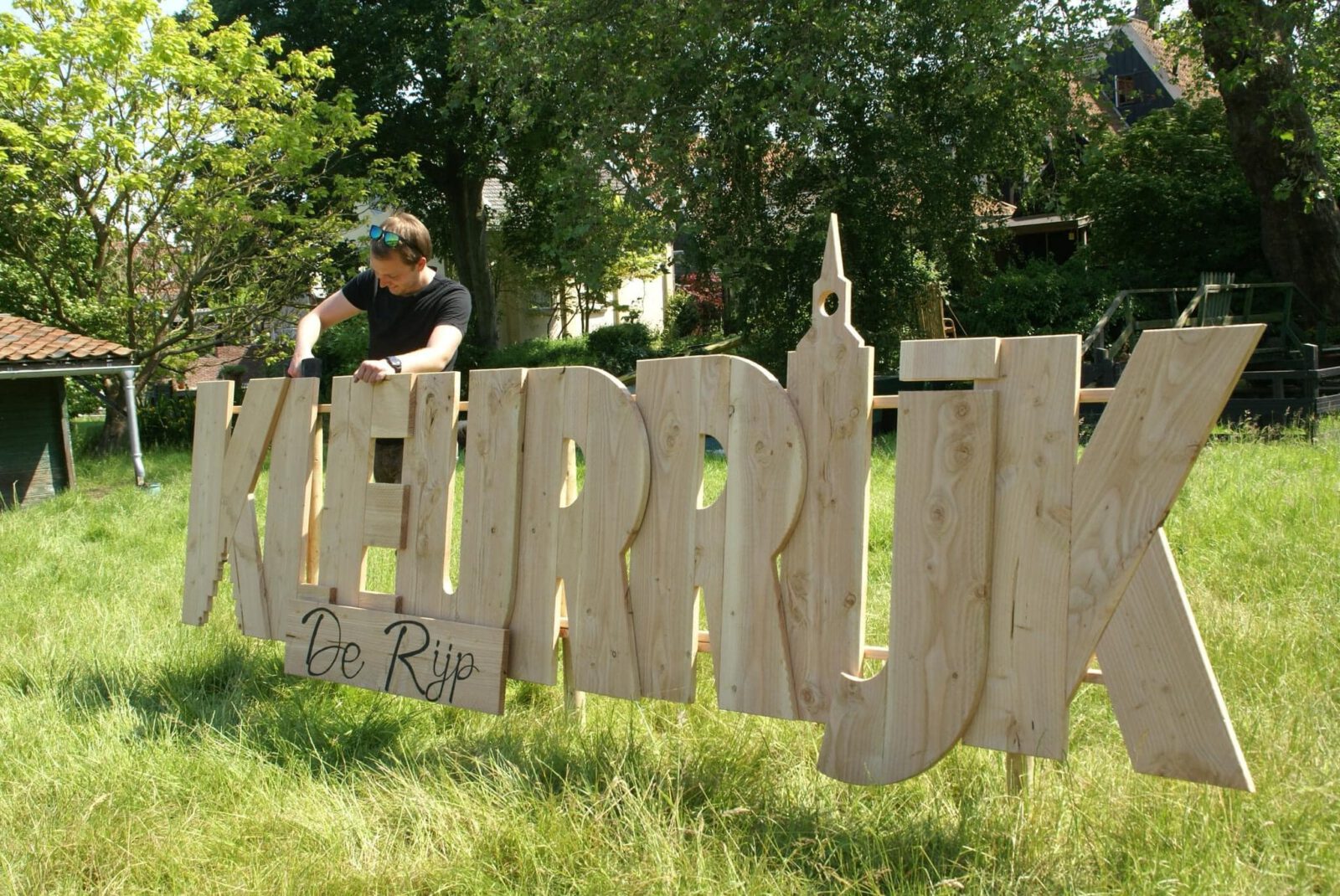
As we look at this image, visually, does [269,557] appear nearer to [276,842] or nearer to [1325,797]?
[276,842]

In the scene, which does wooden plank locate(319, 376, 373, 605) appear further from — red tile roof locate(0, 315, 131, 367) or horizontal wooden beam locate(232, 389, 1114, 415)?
red tile roof locate(0, 315, 131, 367)

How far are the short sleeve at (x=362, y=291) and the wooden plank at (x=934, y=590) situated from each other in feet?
8.98

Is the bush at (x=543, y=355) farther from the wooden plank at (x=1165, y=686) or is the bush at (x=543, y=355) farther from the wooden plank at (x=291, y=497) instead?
the wooden plank at (x=1165, y=686)

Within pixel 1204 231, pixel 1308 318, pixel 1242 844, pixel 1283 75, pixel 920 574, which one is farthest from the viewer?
pixel 1204 231

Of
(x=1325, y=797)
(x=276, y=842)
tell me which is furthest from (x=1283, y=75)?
(x=276, y=842)

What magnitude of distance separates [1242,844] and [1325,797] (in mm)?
344

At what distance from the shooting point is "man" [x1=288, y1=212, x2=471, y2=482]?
165 inches

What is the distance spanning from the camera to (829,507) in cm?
296

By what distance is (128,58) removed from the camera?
53.2 feet

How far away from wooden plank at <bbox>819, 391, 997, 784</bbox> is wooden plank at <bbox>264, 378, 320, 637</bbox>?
254cm

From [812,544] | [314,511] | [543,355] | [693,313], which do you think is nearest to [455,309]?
[314,511]

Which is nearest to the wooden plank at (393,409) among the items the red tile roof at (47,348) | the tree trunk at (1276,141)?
the red tile roof at (47,348)

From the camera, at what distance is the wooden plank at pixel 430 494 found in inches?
152

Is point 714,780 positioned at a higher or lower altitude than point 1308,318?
lower
